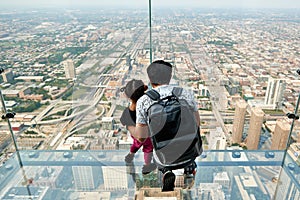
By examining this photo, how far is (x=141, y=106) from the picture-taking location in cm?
114

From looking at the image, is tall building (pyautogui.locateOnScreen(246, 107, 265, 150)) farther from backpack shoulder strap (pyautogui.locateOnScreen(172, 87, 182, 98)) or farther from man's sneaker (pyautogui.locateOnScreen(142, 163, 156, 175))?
backpack shoulder strap (pyautogui.locateOnScreen(172, 87, 182, 98))

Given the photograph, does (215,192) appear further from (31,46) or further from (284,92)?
(31,46)

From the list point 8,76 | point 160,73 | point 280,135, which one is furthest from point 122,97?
point 280,135

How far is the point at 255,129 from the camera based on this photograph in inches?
89.2

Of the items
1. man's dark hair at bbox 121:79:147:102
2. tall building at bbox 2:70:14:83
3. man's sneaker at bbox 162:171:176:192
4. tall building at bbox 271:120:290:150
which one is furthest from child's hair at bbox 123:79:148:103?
tall building at bbox 271:120:290:150

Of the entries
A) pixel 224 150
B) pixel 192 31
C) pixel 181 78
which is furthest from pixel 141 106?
pixel 224 150

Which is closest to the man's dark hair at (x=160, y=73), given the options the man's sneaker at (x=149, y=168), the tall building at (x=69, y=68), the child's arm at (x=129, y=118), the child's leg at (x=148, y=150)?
the child's arm at (x=129, y=118)

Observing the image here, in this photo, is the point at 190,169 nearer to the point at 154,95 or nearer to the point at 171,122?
the point at 171,122

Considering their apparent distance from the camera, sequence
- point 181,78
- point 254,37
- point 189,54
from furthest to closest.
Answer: point 254,37 → point 189,54 → point 181,78

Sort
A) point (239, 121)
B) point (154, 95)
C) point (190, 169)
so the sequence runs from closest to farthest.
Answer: point (154, 95), point (190, 169), point (239, 121)

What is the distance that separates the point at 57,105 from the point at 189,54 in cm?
135

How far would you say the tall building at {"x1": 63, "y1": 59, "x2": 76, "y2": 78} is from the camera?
2.07 meters

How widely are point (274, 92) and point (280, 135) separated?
43 cm

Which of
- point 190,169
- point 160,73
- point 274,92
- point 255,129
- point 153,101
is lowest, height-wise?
point 255,129
